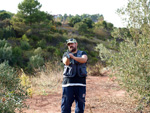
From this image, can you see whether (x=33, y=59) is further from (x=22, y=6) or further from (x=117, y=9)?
(x=22, y=6)

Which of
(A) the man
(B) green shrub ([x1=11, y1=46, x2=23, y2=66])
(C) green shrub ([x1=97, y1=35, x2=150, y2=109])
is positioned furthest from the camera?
(B) green shrub ([x1=11, y1=46, x2=23, y2=66])

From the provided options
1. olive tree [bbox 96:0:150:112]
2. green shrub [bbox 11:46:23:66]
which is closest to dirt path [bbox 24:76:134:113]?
olive tree [bbox 96:0:150:112]

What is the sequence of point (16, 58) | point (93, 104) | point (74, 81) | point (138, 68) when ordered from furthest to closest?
point (16, 58) < point (93, 104) < point (138, 68) < point (74, 81)

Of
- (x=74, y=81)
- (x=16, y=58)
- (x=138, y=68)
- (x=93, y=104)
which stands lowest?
(x=93, y=104)

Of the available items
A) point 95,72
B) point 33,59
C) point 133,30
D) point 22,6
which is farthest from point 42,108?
point 22,6

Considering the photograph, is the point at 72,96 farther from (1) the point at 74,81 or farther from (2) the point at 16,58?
(2) the point at 16,58

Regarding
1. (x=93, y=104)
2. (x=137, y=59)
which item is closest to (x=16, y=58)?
(x=93, y=104)

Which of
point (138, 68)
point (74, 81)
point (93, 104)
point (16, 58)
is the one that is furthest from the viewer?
point (16, 58)

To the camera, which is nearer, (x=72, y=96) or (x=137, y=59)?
(x=72, y=96)

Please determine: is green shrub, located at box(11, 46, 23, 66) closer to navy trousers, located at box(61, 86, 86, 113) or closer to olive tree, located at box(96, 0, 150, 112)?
olive tree, located at box(96, 0, 150, 112)

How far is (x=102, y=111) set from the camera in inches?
175

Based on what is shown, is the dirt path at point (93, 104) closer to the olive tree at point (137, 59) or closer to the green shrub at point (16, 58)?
the olive tree at point (137, 59)

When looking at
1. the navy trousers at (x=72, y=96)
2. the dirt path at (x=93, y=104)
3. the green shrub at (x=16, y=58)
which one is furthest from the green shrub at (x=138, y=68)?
the green shrub at (x=16, y=58)

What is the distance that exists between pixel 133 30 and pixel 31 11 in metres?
26.8
